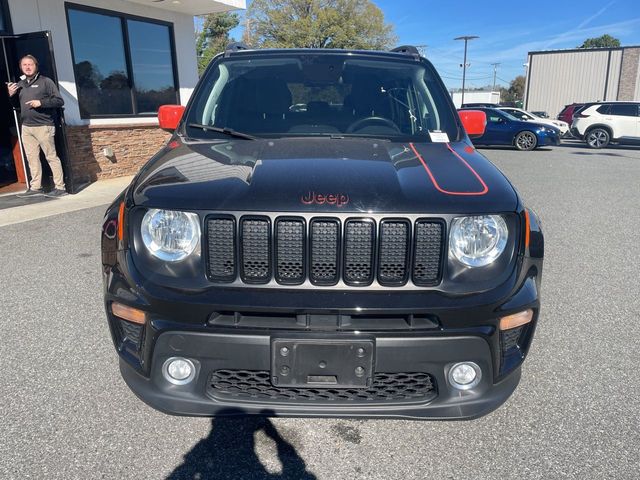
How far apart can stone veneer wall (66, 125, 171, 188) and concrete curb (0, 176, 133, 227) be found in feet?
1.23

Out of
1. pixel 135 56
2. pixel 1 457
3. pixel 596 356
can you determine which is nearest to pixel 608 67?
pixel 135 56

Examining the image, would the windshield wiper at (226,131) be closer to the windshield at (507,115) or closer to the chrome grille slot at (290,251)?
the chrome grille slot at (290,251)

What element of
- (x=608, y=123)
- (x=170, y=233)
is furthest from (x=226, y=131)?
(x=608, y=123)

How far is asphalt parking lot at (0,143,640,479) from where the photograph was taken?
84.6 inches

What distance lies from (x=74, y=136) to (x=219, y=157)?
7.73 m

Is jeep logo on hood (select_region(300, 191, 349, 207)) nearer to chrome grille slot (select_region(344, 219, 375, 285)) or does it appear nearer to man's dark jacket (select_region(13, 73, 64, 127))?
chrome grille slot (select_region(344, 219, 375, 285))

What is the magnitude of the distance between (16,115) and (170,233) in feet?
25.1

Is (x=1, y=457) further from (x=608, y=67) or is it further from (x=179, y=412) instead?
(x=608, y=67)

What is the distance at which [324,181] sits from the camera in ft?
6.55

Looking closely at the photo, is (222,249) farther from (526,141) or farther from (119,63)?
(526,141)

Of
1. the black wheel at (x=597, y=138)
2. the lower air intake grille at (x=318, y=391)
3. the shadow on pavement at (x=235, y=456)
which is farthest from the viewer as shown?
the black wheel at (x=597, y=138)

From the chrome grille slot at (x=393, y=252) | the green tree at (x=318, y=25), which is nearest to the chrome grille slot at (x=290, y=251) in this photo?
the chrome grille slot at (x=393, y=252)

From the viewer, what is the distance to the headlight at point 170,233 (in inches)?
76.2

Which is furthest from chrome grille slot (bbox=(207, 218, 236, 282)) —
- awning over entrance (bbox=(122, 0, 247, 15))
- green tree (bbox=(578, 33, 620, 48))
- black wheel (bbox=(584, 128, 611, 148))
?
green tree (bbox=(578, 33, 620, 48))
